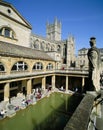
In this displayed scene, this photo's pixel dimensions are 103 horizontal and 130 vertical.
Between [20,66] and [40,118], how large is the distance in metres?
9.57

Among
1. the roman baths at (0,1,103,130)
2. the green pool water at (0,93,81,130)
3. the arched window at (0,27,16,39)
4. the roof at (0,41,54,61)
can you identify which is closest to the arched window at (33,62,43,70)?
the roman baths at (0,1,103,130)

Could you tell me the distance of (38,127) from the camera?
13.4m

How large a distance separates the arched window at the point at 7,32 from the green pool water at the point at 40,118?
15.2 m

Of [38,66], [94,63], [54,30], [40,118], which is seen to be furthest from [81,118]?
[54,30]

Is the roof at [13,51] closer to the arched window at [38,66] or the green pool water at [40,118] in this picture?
the arched window at [38,66]

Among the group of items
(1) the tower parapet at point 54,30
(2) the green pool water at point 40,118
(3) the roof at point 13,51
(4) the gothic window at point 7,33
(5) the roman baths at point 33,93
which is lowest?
(2) the green pool water at point 40,118

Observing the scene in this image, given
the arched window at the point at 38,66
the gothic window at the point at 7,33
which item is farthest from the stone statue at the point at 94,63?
the gothic window at the point at 7,33

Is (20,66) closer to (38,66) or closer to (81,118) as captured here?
(38,66)

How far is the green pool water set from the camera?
44.2 feet

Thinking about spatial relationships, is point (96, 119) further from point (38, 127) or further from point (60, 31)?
point (60, 31)

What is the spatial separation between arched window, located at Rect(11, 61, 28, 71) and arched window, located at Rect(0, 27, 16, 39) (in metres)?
7.33

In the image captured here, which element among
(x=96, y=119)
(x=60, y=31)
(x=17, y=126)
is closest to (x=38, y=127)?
(x=17, y=126)

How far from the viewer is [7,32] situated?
79.7ft

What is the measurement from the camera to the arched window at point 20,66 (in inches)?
769
